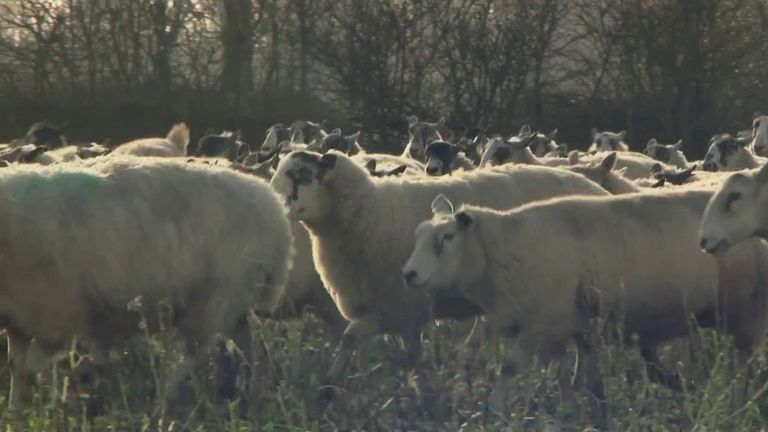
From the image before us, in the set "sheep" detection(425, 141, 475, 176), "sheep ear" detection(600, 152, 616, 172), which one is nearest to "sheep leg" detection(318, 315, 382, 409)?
Result: "sheep ear" detection(600, 152, 616, 172)

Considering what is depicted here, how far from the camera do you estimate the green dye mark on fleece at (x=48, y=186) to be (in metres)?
8.05

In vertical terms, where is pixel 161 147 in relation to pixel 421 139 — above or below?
above

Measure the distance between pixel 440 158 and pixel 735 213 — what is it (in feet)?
20.3

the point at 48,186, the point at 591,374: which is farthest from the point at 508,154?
the point at 48,186

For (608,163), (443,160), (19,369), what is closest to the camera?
(19,369)

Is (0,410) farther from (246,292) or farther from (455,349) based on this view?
(455,349)

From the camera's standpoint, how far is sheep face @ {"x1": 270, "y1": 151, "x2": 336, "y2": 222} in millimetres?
10023

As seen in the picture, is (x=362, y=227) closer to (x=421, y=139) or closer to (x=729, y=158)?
(x=729, y=158)

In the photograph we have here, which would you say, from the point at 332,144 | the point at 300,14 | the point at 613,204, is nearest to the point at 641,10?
the point at 300,14

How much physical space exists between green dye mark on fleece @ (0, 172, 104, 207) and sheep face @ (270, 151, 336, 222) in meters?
1.89

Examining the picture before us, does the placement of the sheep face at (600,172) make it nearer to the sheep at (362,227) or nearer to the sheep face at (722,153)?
the sheep at (362,227)

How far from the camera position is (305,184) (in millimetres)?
10078

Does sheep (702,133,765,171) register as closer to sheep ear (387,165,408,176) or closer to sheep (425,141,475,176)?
sheep (425,141,475,176)

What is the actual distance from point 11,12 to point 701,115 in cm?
1491
